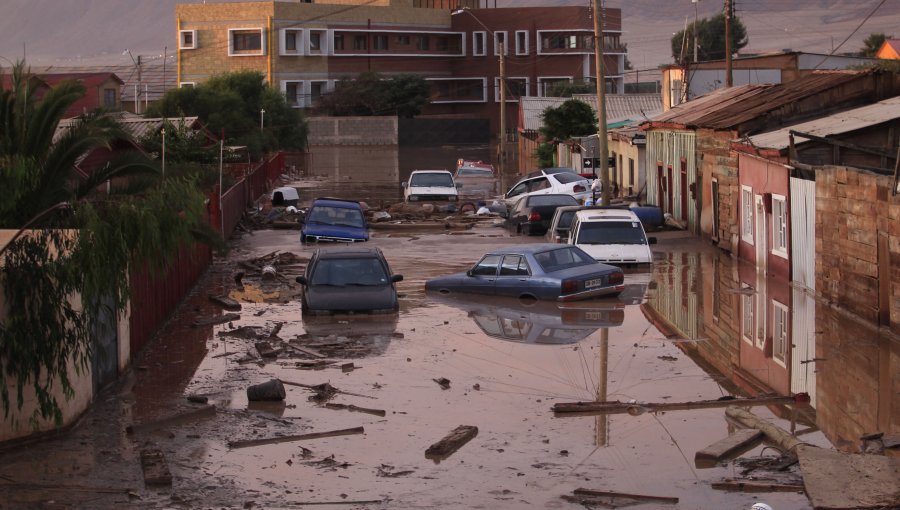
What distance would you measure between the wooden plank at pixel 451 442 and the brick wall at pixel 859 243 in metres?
8.52

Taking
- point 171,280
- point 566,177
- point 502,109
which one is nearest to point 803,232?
point 171,280

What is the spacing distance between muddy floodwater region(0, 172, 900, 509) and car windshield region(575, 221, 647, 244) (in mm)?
2492

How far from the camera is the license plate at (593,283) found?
2433cm

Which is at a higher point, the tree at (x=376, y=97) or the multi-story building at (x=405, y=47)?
the multi-story building at (x=405, y=47)

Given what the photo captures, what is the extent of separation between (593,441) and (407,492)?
2655 mm

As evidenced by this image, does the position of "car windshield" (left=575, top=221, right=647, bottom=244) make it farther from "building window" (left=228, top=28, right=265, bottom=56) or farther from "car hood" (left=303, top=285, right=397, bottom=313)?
"building window" (left=228, top=28, right=265, bottom=56)

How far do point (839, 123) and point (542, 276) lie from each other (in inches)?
342

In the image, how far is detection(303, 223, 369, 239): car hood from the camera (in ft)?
117

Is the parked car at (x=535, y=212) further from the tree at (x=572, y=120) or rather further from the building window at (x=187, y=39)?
the building window at (x=187, y=39)

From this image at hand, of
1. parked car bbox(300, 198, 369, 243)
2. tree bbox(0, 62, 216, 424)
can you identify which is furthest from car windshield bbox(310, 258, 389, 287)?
parked car bbox(300, 198, 369, 243)

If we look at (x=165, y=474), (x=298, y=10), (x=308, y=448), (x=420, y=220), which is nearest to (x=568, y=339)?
(x=308, y=448)

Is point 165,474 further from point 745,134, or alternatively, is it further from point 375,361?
point 745,134

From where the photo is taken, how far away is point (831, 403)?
1540cm

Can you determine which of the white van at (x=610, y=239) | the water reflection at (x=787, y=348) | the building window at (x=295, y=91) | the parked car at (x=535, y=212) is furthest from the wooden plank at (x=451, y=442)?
→ the building window at (x=295, y=91)
